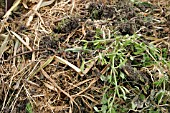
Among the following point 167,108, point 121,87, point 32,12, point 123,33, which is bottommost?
point 167,108

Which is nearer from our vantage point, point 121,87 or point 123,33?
point 121,87

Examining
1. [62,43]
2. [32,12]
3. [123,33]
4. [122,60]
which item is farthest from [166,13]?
[32,12]

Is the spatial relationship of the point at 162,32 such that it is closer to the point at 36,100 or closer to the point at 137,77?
the point at 137,77

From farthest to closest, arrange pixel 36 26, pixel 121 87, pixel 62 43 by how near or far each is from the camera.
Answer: pixel 36 26 < pixel 62 43 < pixel 121 87

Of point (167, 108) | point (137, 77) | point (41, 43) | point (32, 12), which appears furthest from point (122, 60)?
point (32, 12)

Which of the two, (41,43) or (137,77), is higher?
(41,43)

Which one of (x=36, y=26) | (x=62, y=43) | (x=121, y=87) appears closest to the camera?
(x=121, y=87)
